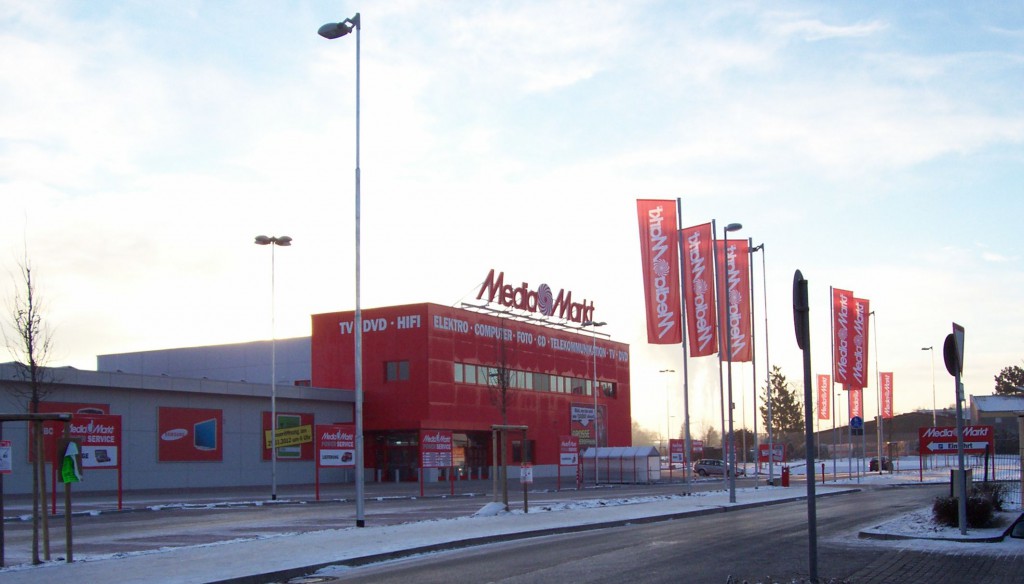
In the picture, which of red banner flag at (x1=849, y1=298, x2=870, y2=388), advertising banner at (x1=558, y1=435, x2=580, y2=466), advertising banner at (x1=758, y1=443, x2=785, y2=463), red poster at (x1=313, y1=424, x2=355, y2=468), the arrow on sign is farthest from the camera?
advertising banner at (x1=758, y1=443, x2=785, y2=463)

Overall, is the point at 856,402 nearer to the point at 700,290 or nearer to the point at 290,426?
the point at 700,290

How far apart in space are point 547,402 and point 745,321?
32.6 m

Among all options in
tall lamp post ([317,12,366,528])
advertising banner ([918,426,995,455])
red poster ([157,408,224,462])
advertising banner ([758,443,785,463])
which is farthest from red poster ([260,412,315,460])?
advertising banner ([758,443,785,463])

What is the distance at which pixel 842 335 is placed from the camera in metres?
49.8

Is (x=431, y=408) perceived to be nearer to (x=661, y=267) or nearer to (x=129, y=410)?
(x=129, y=410)

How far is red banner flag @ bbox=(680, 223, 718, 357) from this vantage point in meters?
36.7

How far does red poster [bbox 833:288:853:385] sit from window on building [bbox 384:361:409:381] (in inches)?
1020

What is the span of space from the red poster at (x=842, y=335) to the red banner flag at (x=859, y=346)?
349mm

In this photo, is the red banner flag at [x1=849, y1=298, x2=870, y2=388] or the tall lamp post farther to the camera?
the red banner flag at [x1=849, y1=298, x2=870, y2=388]

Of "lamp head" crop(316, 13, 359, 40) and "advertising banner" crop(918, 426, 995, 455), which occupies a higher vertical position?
"lamp head" crop(316, 13, 359, 40)

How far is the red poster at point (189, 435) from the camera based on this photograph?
4822 centimetres

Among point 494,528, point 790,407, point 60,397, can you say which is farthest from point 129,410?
point 790,407

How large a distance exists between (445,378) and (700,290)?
27600 millimetres

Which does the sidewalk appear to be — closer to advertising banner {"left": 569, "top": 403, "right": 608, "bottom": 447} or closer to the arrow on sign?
the arrow on sign
